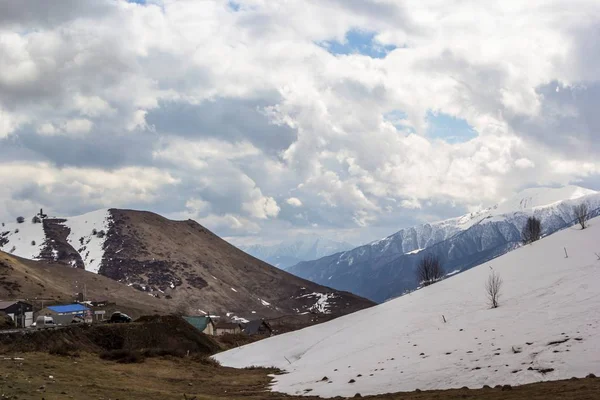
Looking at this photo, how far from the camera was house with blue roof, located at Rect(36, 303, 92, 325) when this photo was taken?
98.7 metres

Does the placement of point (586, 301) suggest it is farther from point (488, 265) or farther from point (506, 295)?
point (488, 265)

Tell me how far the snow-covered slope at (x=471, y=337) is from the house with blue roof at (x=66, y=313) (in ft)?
132

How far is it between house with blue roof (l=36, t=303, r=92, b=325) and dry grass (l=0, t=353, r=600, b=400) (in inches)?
2188

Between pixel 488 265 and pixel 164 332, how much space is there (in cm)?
4251

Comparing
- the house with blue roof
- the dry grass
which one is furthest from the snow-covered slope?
the house with blue roof

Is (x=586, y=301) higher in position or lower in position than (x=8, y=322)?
lower

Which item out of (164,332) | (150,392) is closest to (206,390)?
(150,392)

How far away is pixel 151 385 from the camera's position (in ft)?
119

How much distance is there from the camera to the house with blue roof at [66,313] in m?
98.7

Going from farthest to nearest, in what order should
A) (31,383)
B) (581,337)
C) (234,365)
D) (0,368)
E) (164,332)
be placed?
1. (164,332)
2. (234,365)
3. (581,337)
4. (0,368)
5. (31,383)

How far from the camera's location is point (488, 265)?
6925 centimetres

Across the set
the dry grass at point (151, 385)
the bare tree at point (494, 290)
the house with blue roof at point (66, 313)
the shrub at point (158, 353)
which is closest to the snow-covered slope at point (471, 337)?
the bare tree at point (494, 290)

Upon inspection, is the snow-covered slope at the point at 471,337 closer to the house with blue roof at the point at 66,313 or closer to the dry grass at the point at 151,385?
the dry grass at the point at 151,385

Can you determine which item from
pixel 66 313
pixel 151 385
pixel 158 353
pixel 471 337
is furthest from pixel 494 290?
pixel 66 313
